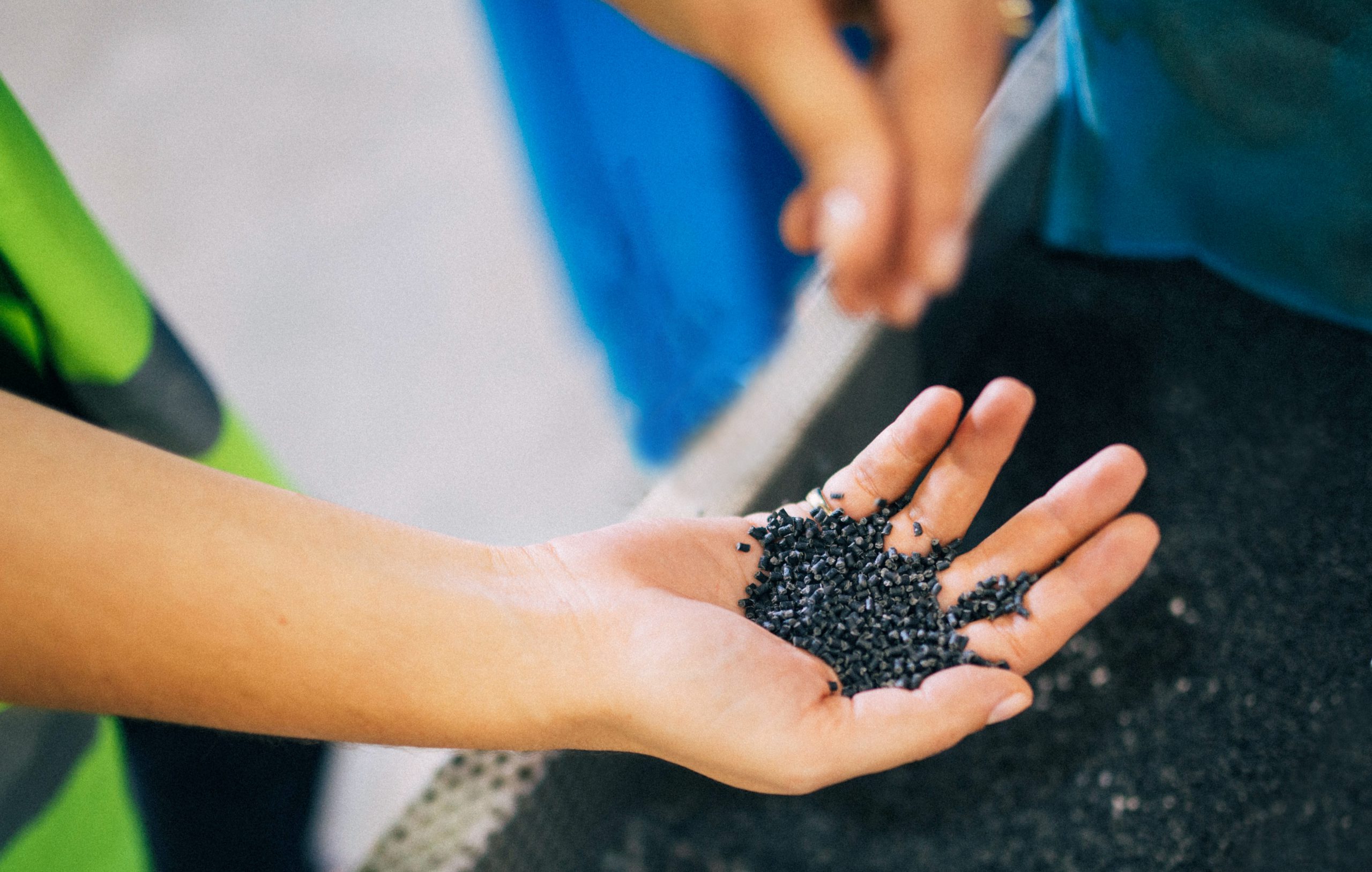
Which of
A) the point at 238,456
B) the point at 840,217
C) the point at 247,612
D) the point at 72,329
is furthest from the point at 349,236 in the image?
the point at 840,217

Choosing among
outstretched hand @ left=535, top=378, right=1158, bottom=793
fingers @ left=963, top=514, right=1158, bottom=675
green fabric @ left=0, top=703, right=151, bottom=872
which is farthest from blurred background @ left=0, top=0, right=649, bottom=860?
fingers @ left=963, top=514, right=1158, bottom=675

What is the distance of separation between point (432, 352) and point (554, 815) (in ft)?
3.25

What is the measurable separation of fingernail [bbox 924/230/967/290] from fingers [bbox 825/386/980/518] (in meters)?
0.10

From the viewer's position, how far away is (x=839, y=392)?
2.76 feet

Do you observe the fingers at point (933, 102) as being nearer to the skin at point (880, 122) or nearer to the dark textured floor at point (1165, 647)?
the skin at point (880, 122)

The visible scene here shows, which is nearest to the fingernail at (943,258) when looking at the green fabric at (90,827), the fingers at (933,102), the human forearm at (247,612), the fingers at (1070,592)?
the fingers at (933,102)

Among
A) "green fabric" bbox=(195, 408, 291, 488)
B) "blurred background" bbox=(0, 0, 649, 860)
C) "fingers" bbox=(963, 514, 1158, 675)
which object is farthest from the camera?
"blurred background" bbox=(0, 0, 649, 860)

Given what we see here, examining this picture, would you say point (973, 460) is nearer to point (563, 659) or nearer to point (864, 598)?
point (864, 598)

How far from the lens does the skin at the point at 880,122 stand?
0.52 meters

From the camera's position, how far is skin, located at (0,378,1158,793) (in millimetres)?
675

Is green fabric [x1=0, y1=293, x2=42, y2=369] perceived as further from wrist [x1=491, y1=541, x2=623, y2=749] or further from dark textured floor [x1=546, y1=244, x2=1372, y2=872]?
dark textured floor [x1=546, y1=244, x2=1372, y2=872]

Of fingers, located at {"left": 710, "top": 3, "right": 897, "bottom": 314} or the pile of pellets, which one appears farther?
the pile of pellets

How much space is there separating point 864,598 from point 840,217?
36 centimetres

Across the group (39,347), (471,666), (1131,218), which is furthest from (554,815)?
(1131,218)
